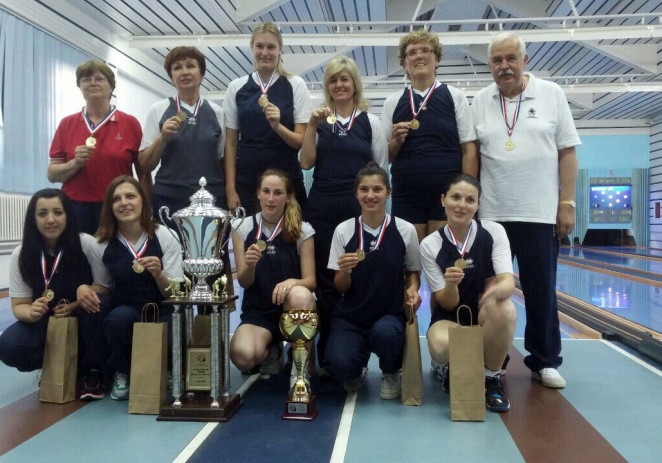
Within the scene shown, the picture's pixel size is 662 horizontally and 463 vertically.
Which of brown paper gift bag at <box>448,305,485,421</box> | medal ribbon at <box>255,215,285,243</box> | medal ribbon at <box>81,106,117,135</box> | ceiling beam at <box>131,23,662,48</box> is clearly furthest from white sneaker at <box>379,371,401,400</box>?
ceiling beam at <box>131,23,662,48</box>

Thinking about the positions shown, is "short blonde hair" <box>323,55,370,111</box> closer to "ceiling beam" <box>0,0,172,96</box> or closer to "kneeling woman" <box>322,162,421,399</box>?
"kneeling woman" <box>322,162,421,399</box>

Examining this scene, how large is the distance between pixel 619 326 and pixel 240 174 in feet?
11.0

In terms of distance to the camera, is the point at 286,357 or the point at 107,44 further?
the point at 107,44

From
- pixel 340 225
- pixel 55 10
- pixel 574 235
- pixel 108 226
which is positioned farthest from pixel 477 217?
pixel 574 235

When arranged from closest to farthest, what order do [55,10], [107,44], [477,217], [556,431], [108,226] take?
[556,431]
[108,226]
[477,217]
[55,10]
[107,44]

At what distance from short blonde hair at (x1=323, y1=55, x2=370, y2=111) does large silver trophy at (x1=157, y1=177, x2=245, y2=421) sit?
972mm

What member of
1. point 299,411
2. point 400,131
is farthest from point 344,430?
point 400,131

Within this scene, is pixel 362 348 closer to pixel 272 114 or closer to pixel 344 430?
pixel 344 430

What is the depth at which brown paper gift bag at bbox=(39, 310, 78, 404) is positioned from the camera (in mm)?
2770

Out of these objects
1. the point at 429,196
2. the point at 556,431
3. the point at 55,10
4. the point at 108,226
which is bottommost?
the point at 556,431

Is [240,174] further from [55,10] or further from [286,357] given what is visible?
[55,10]

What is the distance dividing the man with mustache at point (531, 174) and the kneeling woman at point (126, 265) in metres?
1.80

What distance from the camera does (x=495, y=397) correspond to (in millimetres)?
2639

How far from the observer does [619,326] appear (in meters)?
4.44
